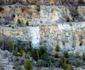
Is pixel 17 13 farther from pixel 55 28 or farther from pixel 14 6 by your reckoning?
pixel 55 28

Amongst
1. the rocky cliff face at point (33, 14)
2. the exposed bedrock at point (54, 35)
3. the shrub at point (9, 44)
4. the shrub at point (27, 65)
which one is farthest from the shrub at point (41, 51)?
the rocky cliff face at point (33, 14)

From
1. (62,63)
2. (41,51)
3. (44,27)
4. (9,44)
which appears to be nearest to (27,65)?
(62,63)

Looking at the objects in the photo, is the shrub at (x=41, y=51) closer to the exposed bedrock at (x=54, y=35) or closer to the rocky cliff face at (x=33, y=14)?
the exposed bedrock at (x=54, y=35)

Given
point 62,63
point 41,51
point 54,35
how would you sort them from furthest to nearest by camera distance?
point 54,35
point 41,51
point 62,63

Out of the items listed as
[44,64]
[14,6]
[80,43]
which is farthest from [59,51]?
[14,6]

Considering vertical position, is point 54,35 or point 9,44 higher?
point 54,35

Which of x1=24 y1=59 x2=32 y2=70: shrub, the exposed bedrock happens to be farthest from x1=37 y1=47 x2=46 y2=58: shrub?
x1=24 y1=59 x2=32 y2=70: shrub

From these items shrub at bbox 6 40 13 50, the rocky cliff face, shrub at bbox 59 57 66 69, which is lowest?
shrub at bbox 59 57 66 69

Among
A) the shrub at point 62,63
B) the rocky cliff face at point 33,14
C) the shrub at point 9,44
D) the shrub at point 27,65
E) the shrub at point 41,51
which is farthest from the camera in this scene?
the rocky cliff face at point 33,14

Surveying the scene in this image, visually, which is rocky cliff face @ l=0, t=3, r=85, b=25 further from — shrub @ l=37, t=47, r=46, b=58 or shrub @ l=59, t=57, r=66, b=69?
shrub @ l=59, t=57, r=66, b=69

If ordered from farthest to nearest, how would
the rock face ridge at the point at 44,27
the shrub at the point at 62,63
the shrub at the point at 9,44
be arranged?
the rock face ridge at the point at 44,27 → the shrub at the point at 9,44 → the shrub at the point at 62,63

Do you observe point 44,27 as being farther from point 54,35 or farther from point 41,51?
point 41,51
